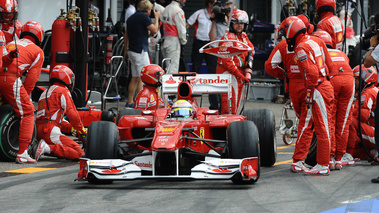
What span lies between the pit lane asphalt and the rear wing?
4.46 feet

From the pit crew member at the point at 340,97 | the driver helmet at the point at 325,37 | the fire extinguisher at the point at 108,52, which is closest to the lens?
the pit crew member at the point at 340,97

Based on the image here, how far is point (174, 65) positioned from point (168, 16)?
102 cm

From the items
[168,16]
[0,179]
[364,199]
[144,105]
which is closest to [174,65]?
[168,16]

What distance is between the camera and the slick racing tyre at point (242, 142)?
26.2ft

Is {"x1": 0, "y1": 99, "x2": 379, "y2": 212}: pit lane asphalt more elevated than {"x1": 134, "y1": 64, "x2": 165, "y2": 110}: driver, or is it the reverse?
{"x1": 134, "y1": 64, "x2": 165, "y2": 110}: driver

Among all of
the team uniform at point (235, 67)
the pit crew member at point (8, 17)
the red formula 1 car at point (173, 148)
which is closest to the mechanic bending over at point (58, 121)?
the pit crew member at point (8, 17)

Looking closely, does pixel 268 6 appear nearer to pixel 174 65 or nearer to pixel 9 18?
pixel 174 65

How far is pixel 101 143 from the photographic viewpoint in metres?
8.20

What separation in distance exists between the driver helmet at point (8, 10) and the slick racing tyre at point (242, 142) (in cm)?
453

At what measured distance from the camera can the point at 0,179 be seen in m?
8.84

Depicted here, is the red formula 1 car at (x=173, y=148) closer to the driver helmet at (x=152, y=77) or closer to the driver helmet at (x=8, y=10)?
the driver helmet at (x=152, y=77)

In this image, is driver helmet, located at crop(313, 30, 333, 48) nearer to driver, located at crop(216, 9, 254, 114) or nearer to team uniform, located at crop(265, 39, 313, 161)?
team uniform, located at crop(265, 39, 313, 161)

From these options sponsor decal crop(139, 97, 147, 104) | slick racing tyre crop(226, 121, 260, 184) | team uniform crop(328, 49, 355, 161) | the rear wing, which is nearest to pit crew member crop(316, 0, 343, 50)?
team uniform crop(328, 49, 355, 161)

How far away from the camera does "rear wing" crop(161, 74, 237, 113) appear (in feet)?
33.0
